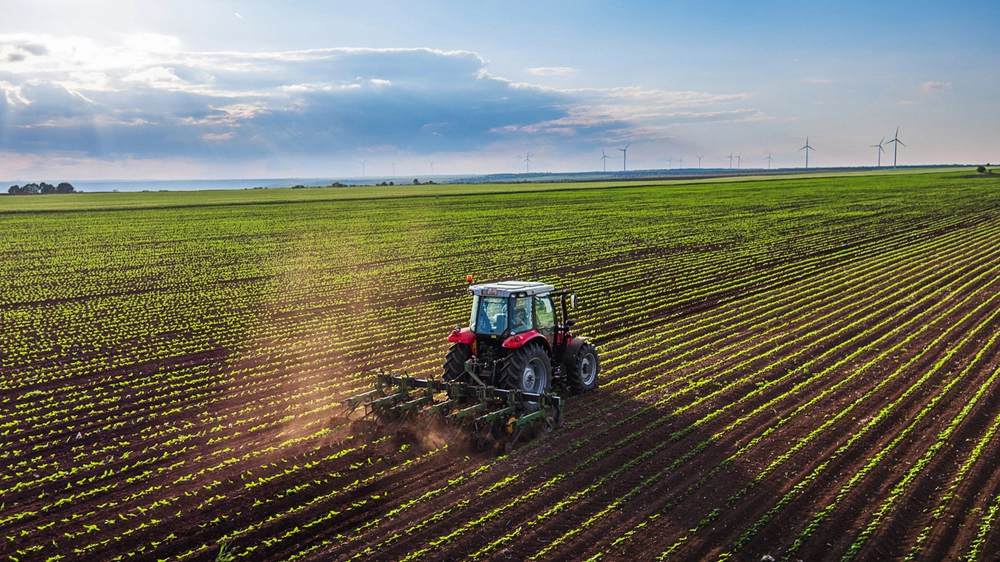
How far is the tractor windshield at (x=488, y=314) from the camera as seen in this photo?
1294cm

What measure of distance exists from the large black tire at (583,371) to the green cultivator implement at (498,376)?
25 millimetres

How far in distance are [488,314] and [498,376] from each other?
1.11 m

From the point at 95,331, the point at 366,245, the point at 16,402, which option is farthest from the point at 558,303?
the point at 366,245

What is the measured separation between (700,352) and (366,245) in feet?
90.3

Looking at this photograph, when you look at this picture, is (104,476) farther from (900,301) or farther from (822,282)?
(822,282)

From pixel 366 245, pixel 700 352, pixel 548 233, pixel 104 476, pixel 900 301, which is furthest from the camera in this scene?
pixel 548 233

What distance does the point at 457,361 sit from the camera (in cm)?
1309

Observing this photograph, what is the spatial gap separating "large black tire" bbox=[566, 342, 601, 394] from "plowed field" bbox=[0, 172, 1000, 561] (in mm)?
228

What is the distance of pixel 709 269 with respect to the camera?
29.7 meters

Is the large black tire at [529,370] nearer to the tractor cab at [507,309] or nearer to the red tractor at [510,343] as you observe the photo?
the red tractor at [510,343]

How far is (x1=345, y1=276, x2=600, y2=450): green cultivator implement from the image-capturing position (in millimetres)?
12047

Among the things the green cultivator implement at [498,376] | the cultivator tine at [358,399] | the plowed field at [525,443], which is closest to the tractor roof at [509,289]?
the green cultivator implement at [498,376]

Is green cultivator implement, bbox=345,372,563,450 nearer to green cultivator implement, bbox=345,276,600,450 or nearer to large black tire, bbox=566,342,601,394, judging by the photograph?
green cultivator implement, bbox=345,276,600,450

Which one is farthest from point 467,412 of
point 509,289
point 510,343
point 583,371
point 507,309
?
point 583,371
